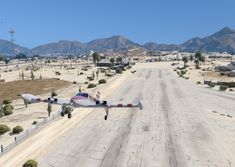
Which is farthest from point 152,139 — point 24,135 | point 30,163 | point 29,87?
point 29,87

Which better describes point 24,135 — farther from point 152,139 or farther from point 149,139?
point 152,139

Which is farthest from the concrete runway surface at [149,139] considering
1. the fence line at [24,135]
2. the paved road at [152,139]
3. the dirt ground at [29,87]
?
the dirt ground at [29,87]

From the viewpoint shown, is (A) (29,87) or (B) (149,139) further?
(A) (29,87)

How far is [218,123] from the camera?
68.8 metres

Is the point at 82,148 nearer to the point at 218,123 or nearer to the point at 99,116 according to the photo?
the point at 99,116

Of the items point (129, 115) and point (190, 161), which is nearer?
point (190, 161)

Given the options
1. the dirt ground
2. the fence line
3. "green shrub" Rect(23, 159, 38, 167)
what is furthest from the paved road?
the dirt ground

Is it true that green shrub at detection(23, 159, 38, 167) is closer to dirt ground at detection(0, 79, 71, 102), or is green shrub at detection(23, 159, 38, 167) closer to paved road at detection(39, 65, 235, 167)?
paved road at detection(39, 65, 235, 167)

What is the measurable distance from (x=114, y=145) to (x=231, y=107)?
44.7 metres

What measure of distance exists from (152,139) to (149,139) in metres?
0.42

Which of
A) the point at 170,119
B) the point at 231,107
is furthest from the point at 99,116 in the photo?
the point at 231,107

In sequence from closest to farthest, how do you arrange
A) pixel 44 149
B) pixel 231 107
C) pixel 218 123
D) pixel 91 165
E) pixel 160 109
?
pixel 91 165, pixel 44 149, pixel 218 123, pixel 160 109, pixel 231 107

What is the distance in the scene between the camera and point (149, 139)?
179ft

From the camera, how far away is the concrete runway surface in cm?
4562
